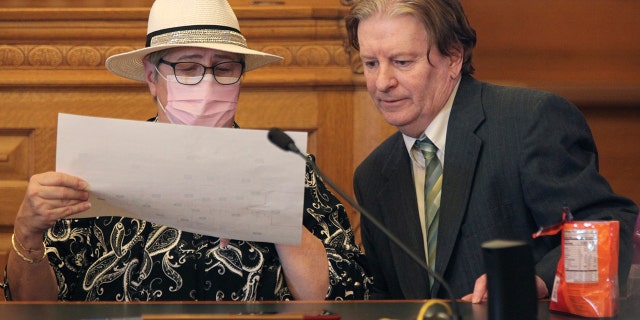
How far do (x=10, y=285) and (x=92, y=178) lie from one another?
423mm

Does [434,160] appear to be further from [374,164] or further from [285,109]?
[285,109]

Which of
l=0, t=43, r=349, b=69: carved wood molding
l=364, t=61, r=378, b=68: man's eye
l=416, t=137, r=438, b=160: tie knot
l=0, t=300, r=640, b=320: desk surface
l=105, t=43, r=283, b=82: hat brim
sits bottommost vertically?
l=0, t=300, r=640, b=320: desk surface

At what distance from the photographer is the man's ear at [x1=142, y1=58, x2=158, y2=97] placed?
7.93 ft

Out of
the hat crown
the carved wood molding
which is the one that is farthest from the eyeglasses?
the carved wood molding

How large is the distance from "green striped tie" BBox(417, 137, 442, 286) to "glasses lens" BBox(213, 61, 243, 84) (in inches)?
19.6

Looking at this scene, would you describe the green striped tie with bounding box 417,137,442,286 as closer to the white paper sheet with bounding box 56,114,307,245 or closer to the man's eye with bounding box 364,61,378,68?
the man's eye with bounding box 364,61,378,68

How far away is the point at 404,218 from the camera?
98.0 inches

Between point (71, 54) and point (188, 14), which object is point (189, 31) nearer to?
point (188, 14)

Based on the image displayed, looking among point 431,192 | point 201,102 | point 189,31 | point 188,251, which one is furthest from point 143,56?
point 431,192

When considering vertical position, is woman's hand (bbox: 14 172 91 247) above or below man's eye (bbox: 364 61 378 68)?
below

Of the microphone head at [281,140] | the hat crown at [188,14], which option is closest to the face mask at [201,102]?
the hat crown at [188,14]

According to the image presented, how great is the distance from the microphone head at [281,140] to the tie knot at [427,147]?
0.91 meters

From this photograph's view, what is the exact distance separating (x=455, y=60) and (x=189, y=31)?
0.69m

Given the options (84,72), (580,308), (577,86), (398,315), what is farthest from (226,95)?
(577,86)
